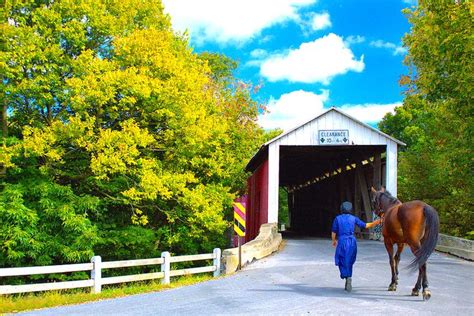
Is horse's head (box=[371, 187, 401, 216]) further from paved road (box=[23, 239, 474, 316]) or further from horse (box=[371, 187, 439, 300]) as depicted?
paved road (box=[23, 239, 474, 316])

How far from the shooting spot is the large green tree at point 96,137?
14.8m

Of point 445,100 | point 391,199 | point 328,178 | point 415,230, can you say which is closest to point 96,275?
point 391,199

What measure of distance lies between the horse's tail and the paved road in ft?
1.86

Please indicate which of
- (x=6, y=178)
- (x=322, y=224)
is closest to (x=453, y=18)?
(x=6, y=178)

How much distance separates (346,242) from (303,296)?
1.19 m

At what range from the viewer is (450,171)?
20.1 m

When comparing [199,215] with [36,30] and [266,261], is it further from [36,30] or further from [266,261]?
[36,30]

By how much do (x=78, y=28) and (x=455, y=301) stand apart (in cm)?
1354

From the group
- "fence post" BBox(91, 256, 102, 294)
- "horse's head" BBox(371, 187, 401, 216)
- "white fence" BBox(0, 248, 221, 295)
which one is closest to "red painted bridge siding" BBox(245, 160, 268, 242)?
"white fence" BBox(0, 248, 221, 295)

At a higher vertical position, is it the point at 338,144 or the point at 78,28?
the point at 78,28

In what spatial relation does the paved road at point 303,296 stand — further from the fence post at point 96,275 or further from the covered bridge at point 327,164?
the covered bridge at point 327,164

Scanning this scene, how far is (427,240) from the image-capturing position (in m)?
7.47

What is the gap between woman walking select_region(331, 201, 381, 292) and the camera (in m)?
8.24

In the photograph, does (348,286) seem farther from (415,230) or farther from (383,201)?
(383,201)
